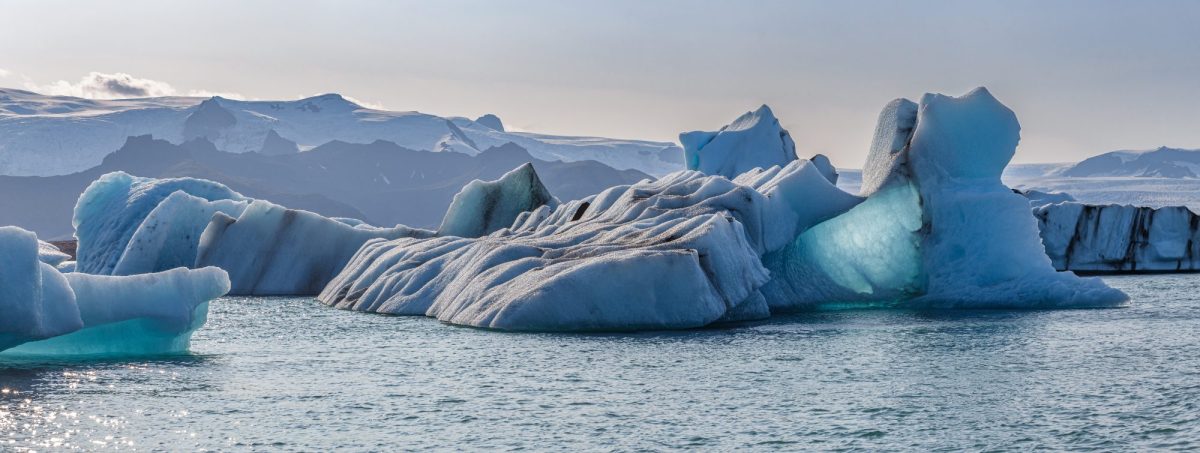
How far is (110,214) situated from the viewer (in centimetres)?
3444

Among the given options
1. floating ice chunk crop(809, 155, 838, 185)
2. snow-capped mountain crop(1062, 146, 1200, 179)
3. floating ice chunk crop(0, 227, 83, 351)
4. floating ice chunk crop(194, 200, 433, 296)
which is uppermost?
snow-capped mountain crop(1062, 146, 1200, 179)

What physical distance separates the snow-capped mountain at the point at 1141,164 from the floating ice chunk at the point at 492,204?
16552 cm

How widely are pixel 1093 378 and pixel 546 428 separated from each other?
21.0 feet

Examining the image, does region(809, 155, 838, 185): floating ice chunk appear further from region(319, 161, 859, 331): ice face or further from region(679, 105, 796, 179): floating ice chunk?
region(319, 161, 859, 331): ice face

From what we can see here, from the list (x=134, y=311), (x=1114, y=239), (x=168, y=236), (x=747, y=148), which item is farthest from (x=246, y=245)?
(x=1114, y=239)

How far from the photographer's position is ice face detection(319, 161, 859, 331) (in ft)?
59.8

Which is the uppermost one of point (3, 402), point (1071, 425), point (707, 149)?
point (707, 149)

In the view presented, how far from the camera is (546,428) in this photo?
10641mm

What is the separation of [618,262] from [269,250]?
50.6 ft

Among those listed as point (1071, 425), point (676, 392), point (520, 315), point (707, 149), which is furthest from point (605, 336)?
point (707, 149)

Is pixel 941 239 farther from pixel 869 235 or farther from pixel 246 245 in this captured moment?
pixel 246 245

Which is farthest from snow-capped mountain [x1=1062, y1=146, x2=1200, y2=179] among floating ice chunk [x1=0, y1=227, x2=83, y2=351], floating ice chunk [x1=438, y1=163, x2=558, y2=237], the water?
floating ice chunk [x1=0, y1=227, x2=83, y2=351]

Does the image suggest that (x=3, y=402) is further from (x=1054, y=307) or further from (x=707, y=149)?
(x=707, y=149)

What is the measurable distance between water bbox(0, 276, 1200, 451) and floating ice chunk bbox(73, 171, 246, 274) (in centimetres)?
1612
